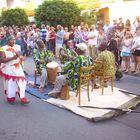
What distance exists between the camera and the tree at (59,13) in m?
24.5

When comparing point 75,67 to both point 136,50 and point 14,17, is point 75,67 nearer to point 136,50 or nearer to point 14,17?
point 136,50

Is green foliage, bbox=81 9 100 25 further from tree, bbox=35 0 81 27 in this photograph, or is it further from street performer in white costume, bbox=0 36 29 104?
street performer in white costume, bbox=0 36 29 104

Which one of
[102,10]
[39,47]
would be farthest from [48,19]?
[39,47]

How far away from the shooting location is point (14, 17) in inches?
1208

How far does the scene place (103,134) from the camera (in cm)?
632

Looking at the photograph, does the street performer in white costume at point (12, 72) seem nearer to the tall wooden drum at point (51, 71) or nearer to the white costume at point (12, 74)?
the white costume at point (12, 74)

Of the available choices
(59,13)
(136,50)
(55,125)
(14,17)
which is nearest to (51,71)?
(55,125)

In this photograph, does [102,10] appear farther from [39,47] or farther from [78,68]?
[78,68]

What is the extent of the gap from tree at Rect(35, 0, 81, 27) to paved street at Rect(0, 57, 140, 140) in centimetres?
1674

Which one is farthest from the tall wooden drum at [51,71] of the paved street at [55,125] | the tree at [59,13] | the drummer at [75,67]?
the tree at [59,13]

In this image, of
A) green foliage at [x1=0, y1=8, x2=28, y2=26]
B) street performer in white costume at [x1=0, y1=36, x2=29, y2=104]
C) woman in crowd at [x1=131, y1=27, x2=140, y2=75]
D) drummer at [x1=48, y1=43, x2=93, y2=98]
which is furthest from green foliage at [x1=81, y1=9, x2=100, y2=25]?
street performer in white costume at [x1=0, y1=36, x2=29, y2=104]

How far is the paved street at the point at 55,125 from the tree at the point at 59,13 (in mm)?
16742

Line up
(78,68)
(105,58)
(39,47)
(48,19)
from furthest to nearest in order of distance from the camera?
1. (48,19)
2. (39,47)
3. (105,58)
4. (78,68)

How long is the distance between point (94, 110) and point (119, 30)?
7.24m
